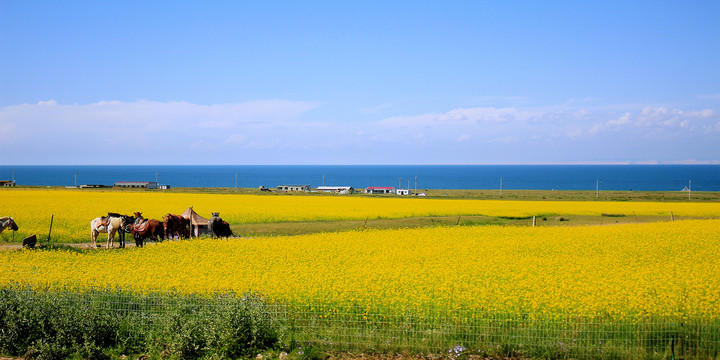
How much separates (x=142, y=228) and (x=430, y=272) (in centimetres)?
1606

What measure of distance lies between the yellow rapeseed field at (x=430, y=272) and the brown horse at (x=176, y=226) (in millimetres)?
3725

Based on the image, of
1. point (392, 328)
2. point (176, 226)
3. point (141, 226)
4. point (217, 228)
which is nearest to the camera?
point (392, 328)

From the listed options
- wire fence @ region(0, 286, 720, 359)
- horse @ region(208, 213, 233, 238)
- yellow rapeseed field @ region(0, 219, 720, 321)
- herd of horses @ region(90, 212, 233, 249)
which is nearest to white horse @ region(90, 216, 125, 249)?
herd of horses @ region(90, 212, 233, 249)

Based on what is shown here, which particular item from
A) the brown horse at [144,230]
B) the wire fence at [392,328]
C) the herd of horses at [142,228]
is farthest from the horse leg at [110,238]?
the wire fence at [392,328]

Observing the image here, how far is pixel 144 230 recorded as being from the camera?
2447cm

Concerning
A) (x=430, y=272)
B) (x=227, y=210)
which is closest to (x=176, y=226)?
(x=227, y=210)

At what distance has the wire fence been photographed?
9.62 meters

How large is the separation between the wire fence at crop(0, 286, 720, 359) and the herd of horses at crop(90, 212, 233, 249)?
13.4 m

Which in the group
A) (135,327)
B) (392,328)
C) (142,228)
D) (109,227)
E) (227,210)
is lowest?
(135,327)

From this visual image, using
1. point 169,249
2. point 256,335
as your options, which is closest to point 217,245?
point 169,249

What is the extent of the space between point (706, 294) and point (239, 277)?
37.0ft

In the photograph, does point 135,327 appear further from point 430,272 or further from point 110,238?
point 110,238

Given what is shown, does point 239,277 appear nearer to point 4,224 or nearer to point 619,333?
point 619,333

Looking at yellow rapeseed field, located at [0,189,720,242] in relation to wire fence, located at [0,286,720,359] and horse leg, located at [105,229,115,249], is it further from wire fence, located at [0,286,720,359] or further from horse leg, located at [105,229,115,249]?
wire fence, located at [0,286,720,359]
